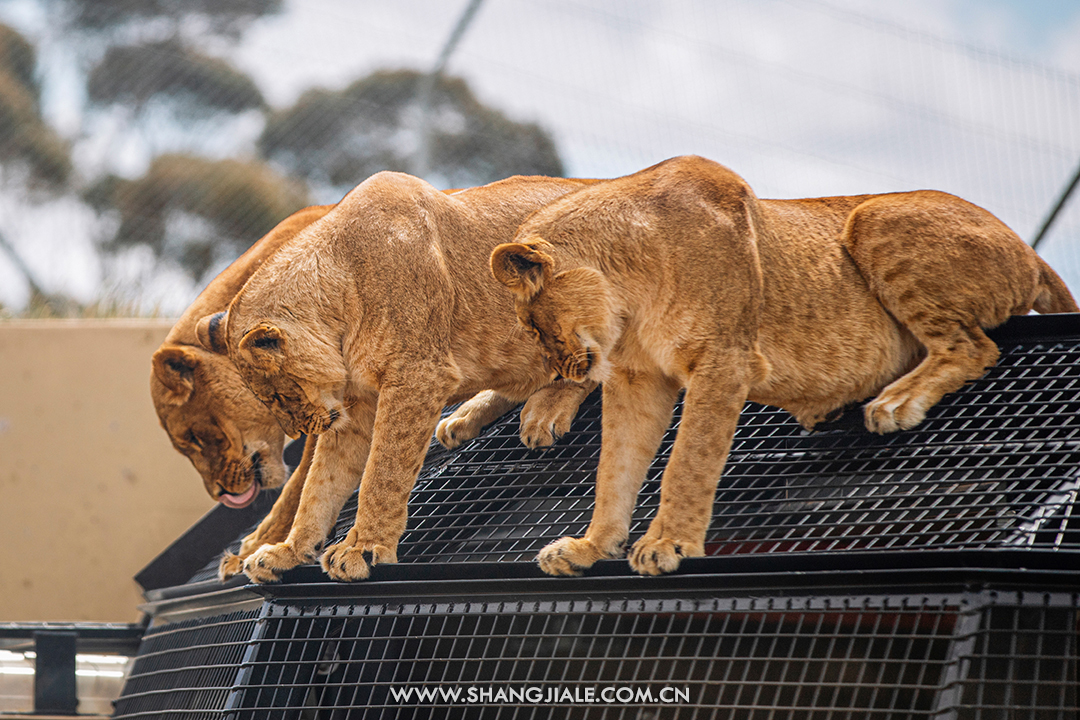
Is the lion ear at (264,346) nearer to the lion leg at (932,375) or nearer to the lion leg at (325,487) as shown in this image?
the lion leg at (325,487)

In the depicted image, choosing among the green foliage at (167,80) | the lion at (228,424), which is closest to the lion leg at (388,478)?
the lion at (228,424)

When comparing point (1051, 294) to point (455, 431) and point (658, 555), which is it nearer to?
point (658, 555)

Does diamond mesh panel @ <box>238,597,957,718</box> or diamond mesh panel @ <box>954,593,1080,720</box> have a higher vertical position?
diamond mesh panel @ <box>954,593,1080,720</box>

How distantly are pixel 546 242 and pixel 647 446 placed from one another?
1.77 feet

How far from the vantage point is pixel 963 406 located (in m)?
2.43

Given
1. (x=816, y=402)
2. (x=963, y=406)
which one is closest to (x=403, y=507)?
(x=816, y=402)

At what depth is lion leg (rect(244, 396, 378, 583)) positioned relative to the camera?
2.62 meters

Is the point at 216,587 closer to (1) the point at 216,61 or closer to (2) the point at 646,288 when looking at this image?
(2) the point at 646,288

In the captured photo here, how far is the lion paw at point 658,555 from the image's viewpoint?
2.12 metres

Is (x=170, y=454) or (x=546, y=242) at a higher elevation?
(x=546, y=242)

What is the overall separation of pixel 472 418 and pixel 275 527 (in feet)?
2.11

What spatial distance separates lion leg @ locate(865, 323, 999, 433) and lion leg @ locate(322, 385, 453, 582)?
104cm

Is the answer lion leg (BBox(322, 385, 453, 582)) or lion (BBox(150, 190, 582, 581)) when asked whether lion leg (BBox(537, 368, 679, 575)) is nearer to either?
lion leg (BBox(322, 385, 453, 582))

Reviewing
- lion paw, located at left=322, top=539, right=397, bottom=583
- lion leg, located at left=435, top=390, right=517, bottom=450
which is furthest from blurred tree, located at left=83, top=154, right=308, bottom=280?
lion paw, located at left=322, top=539, right=397, bottom=583
